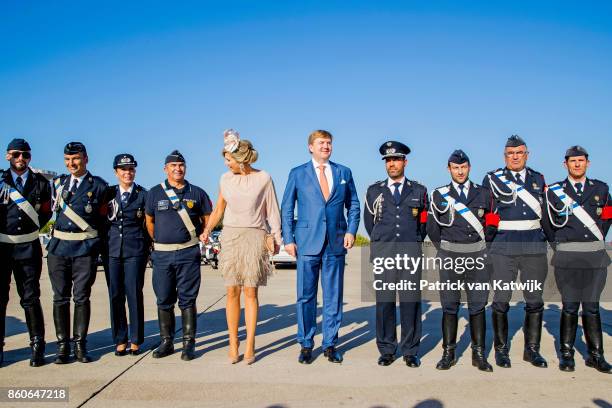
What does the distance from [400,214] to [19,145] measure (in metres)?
3.94

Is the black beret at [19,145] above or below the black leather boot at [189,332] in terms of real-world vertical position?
above

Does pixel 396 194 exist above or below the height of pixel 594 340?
above

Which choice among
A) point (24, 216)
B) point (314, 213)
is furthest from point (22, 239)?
point (314, 213)

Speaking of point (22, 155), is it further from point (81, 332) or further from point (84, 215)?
point (81, 332)

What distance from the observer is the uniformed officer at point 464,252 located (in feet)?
17.0

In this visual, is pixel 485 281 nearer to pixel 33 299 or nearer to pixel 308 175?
pixel 308 175

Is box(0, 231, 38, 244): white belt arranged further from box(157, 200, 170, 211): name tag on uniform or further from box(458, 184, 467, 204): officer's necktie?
box(458, 184, 467, 204): officer's necktie

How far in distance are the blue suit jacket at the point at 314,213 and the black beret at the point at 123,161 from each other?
1.74 meters

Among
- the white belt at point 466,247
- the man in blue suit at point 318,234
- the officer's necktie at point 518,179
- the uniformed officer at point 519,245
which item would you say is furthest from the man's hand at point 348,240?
the officer's necktie at point 518,179

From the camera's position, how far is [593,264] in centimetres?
515

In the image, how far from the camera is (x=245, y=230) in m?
5.36

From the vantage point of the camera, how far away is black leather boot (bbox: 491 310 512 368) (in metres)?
5.20

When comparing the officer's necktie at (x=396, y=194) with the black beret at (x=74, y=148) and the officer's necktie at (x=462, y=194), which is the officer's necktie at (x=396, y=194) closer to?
the officer's necktie at (x=462, y=194)

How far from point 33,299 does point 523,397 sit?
4664 mm
